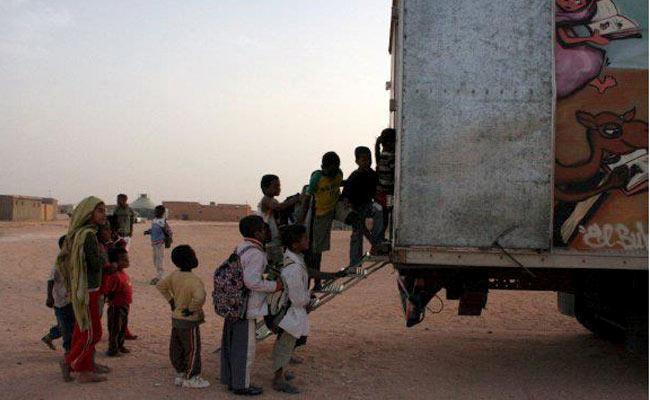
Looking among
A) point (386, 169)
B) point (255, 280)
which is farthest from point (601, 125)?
point (255, 280)

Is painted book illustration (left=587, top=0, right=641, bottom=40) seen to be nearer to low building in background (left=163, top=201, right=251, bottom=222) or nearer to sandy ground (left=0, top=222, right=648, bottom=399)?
sandy ground (left=0, top=222, right=648, bottom=399)

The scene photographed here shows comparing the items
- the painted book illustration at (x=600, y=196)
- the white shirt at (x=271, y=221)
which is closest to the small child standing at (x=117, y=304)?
the white shirt at (x=271, y=221)

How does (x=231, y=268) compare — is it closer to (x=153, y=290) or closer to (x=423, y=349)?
(x=423, y=349)

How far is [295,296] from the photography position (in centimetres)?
526

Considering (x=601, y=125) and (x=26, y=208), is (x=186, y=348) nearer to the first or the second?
(x=601, y=125)

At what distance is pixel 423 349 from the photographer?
699cm

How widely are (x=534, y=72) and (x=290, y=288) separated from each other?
255 cm

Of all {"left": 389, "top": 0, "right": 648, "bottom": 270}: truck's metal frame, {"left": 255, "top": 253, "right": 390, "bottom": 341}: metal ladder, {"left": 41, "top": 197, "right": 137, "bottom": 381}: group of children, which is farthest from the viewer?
{"left": 255, "top": 253, "right": 390, "bottom": 341}: metal ladder

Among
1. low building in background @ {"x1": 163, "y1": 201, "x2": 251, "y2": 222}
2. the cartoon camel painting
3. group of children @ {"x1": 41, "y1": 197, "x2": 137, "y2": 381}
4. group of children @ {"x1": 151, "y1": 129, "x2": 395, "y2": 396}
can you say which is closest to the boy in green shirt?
group of children @ {"x1": 151, "y1": 129, "x2": 395, "y2": 396}

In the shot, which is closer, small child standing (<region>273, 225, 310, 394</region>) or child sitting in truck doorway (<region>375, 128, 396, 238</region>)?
small child standing (<region>273, 225, 310, 394</region>)

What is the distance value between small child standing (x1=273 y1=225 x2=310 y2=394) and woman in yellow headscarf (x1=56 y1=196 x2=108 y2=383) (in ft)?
4.96

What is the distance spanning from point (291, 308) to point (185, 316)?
87 centimetres

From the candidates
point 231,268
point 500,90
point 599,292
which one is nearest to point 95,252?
point 231,268

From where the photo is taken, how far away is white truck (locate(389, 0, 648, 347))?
5031 millimetres
